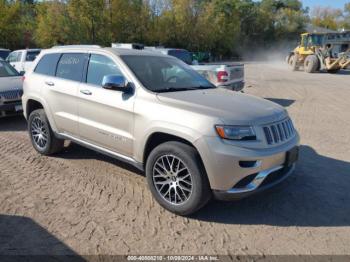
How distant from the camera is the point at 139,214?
401 centimetres

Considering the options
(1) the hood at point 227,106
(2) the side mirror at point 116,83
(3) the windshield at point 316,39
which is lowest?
(1) the hood at point 227,106

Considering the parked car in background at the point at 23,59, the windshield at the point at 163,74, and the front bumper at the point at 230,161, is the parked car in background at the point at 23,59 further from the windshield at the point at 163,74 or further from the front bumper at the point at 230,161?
the front bumper at the point at 230,161

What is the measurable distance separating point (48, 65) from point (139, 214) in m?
3.15

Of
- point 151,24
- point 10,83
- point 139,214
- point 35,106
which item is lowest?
point 139,214

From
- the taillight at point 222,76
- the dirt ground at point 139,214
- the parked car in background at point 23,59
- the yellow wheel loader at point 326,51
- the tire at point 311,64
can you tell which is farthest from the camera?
the tire at point 311,64

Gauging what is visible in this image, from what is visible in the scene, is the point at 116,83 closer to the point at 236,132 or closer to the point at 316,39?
the point at 236,132

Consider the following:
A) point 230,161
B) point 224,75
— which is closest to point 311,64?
point 224,75

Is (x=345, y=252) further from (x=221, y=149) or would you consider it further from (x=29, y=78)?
(x=29, y=78)

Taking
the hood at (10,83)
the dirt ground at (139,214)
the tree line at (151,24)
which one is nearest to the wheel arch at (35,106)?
the dirt ground at (139,214)

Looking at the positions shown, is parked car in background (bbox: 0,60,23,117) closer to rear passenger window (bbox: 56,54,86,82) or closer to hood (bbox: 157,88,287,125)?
rear passenger window (bbox: 56,54,86,82)

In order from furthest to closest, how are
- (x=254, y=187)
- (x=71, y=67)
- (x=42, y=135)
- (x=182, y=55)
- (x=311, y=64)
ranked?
(x=311, y=64) → (x=182, y=55) → (x=42, y=135) → (x=71, y=67) → (x=254, y=187)

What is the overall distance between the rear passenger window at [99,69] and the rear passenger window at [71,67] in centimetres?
20

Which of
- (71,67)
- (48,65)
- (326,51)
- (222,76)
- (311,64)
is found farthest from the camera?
(311,64)

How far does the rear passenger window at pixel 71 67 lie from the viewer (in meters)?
5.12
